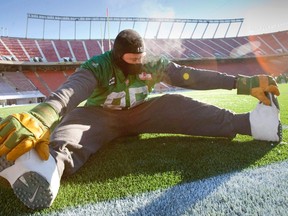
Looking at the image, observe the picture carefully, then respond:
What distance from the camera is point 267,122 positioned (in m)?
2.48

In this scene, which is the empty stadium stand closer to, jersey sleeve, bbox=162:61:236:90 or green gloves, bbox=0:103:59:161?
jersey sleeve, bbox=162:61:236:90

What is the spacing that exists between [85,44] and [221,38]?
2191 centimetres

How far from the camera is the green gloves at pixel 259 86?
2389 millimetres

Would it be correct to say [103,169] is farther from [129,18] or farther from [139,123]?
[129,18]

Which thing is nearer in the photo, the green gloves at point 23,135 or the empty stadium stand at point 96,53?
the green gloves at point 23,135

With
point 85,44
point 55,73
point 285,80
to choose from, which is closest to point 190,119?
point 285,80

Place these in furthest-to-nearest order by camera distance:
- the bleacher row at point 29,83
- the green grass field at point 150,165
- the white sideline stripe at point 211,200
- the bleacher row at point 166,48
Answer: the bleacher row at point 166,48 < the bleacher row at point 29,83 < the green grass field at point 150,165 < the white sideline stripe at point 211,200

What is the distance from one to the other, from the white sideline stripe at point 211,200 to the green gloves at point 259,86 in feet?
3.07

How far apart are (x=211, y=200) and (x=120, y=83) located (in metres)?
1.50

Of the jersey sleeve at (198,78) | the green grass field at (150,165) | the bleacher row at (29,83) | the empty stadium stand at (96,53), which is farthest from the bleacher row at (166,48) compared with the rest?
the green grass field at (150,165)

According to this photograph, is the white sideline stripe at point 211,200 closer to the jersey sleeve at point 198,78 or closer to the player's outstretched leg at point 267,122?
the player's outstretched leg at point 267,122

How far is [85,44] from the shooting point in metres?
37.8

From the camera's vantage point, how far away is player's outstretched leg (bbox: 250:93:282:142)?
2.43 meters

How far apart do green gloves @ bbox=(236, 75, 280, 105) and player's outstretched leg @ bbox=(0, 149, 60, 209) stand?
1.77 metres
